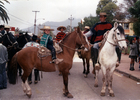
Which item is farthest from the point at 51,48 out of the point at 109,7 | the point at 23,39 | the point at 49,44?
the point at 109,7

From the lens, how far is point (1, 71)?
5383mm

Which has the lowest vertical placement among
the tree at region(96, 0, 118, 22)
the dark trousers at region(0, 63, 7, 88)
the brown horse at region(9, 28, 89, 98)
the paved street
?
the paved street

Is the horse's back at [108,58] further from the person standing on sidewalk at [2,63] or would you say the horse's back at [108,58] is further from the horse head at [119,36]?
the person standing on sidewalk at [2,63]

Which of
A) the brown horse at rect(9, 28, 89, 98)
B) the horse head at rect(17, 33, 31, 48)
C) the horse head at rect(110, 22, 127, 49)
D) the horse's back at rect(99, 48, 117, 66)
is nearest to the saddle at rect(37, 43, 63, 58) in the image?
the brown horse at rect(9, 28, 89, 98)

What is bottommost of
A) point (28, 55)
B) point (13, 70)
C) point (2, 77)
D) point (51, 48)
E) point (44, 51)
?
point (2, 77)

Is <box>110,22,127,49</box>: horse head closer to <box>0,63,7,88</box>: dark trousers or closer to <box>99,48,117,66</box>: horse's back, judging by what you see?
<box>99,48,117,66</box>: horse's back

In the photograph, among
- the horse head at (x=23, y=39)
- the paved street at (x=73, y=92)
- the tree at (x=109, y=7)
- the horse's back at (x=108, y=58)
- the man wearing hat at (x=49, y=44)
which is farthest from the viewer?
the tree at (x=109, y=7)

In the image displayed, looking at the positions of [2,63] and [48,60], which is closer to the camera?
[48,60]

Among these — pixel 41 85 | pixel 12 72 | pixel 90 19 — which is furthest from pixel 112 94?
pixel 90 19

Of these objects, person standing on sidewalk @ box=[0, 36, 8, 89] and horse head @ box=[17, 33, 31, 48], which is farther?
horse head @ box=[17, 33, 31, 48]

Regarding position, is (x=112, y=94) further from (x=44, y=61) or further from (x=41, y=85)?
(x=41, y=85)

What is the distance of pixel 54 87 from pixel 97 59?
2.19m

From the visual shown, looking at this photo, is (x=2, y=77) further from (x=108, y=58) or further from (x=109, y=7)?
(x=109, y=7)

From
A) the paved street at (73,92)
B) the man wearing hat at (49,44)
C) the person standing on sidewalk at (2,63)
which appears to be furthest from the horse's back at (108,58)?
the person standing on sidewalk at (2,63)
